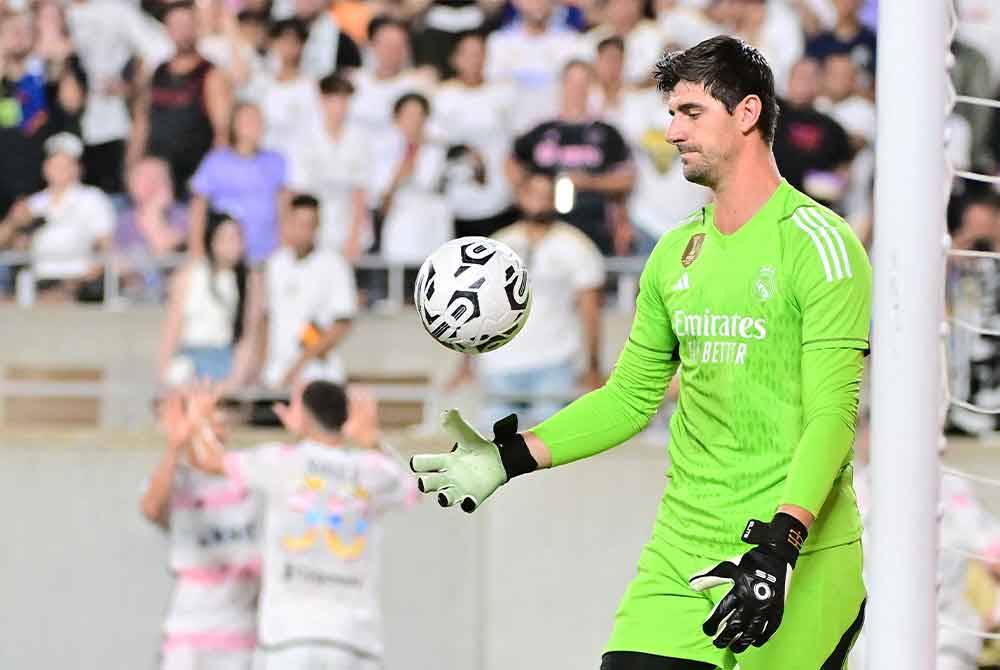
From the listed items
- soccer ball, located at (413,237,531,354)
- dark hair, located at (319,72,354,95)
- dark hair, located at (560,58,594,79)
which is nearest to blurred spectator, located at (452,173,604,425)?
dark hair, located at (560,58,594,79)

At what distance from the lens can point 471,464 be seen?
4094 mm

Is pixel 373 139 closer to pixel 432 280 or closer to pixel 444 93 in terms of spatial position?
pixel 444 93

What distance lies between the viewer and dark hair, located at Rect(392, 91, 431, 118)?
1031 centimetres

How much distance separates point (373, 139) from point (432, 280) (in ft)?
20.2

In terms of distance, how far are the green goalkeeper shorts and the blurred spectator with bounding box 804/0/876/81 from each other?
668 centimetres

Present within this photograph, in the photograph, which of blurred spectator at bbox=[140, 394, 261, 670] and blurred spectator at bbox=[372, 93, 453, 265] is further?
blurred spectator at bbox=[372, 93, 453, 265]

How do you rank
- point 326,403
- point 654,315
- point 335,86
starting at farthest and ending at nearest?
point 335,86 < point 326,403 < point 654,315

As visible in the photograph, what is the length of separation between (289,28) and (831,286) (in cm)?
739

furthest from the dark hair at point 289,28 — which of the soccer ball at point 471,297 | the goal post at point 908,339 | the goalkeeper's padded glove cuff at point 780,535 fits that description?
the goalkeeper's padded glove cuff at point 780,535

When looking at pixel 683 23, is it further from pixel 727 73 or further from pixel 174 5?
pixel 727 73

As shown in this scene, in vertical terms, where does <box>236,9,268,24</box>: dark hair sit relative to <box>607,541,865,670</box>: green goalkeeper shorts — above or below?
above

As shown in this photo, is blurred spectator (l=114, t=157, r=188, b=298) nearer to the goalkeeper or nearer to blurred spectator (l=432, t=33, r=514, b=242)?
blurred spectator (l=432, t=33, r=514, b=242)

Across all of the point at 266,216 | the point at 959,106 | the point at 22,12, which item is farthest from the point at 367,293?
the point at 959,106

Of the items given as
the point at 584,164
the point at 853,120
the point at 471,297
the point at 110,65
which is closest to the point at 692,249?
the point at 471,297
